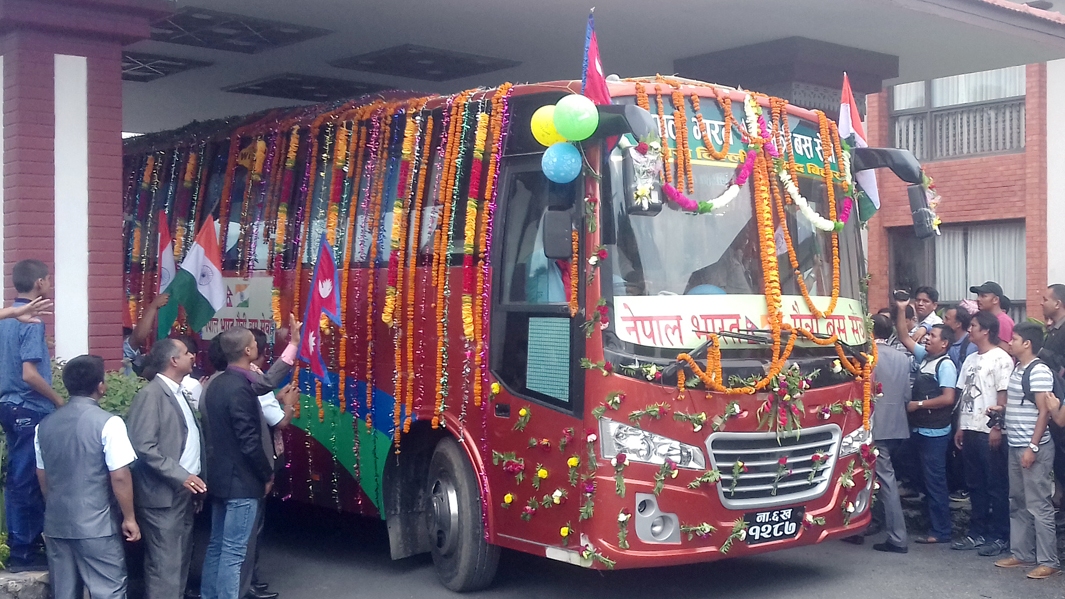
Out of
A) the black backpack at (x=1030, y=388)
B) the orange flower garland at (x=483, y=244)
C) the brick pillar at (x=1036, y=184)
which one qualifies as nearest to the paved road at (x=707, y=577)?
the black backpack at (x=1030, y=388)

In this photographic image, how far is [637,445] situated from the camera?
21.8 feet

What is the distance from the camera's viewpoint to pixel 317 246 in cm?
906

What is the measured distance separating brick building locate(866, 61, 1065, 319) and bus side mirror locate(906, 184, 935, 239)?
9.10 m

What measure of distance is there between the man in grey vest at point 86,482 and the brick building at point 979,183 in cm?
1339

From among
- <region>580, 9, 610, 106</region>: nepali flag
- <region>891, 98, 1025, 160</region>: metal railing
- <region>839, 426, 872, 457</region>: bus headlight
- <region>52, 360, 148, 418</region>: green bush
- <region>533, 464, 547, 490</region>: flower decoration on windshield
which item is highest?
<region>891, 98, 1025, 160</region>: metal railing

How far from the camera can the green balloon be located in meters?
6.55

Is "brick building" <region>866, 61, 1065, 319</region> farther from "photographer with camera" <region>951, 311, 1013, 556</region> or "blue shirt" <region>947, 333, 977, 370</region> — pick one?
"photographer with camera" <region>951, 311, 1013, 556</region>

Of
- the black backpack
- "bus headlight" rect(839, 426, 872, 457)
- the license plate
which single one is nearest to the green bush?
the license plate

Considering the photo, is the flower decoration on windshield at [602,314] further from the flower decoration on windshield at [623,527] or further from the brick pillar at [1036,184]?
the brick pillar at [1036,184]

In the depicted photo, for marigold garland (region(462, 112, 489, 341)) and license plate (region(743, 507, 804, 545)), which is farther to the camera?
marigold garland (region(462, 112, 489, 341))

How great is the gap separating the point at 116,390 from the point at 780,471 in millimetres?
4304

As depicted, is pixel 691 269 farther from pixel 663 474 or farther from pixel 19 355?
pixel 19 355

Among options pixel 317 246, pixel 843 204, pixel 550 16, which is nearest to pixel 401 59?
pixel 550 16

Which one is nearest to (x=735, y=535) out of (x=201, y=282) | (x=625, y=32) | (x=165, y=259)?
(x=201, y=282)
